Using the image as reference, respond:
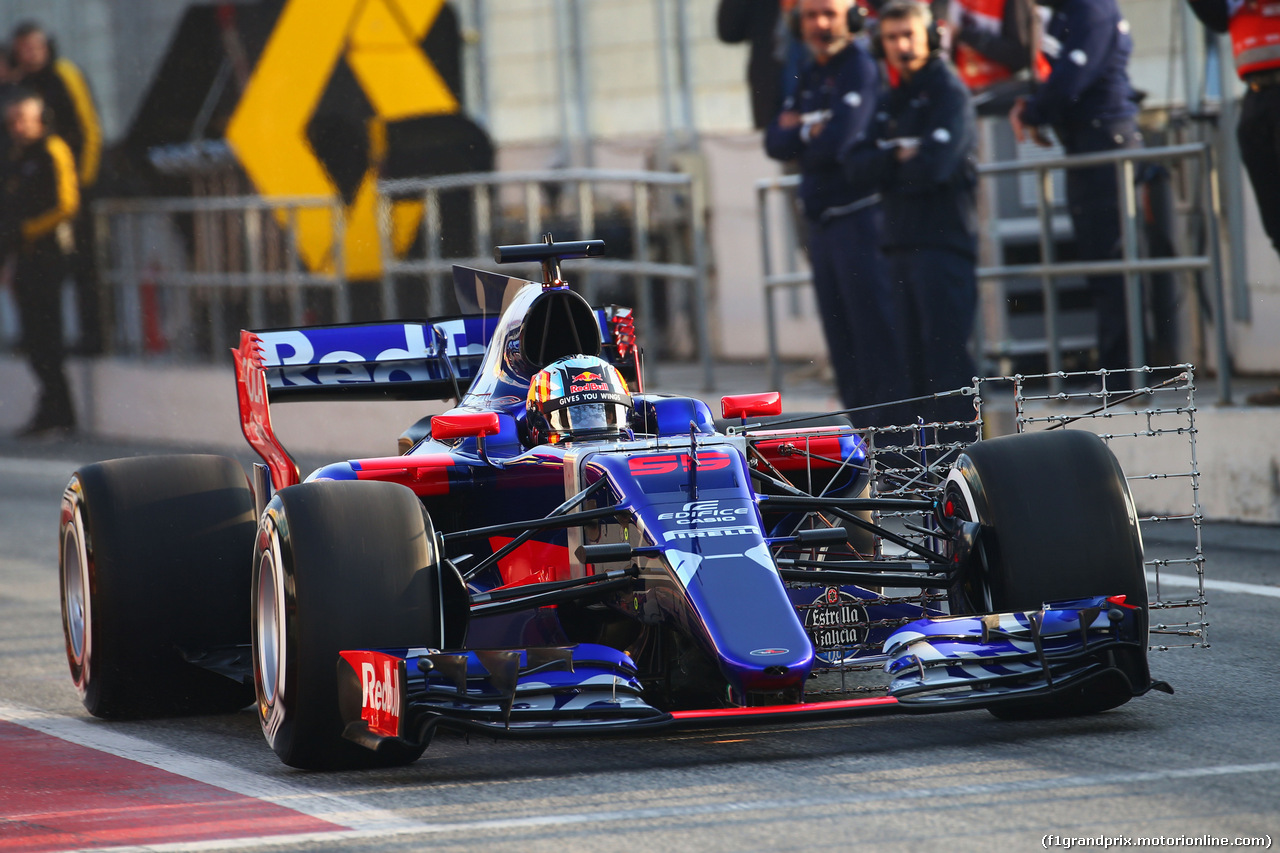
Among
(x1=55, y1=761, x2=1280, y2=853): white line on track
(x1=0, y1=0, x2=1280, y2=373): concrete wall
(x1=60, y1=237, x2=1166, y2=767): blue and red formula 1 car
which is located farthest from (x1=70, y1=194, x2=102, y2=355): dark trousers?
(x1=55, y1=761, x2=1280, y2=853): white line on track

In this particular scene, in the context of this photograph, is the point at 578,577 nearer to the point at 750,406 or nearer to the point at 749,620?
the point at 749,620

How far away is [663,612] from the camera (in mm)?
5852

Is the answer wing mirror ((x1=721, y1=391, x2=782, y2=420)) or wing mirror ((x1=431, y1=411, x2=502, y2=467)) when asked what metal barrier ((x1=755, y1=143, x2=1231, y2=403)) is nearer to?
wing mirror ((x1=721, y1=391, x2=782, y2=420))

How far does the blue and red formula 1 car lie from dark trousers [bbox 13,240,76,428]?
40.8 ft

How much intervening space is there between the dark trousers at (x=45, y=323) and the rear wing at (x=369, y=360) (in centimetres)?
1188

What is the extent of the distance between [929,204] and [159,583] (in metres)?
6.83

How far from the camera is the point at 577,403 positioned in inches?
271

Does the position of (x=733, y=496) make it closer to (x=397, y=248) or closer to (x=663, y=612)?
(x=663, y=612)

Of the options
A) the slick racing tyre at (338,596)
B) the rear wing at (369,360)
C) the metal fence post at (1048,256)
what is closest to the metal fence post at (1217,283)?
the metal fence post at (1048,256)

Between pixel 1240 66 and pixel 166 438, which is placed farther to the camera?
pixel 166 438

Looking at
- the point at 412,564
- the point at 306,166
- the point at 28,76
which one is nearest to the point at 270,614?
the point at 412,564

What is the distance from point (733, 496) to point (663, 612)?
0.46 metres

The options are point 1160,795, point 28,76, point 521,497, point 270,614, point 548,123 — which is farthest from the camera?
point 28,76

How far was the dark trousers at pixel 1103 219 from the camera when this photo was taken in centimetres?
1237
